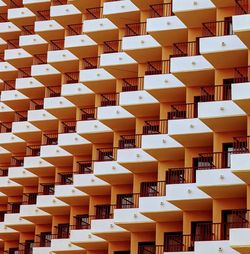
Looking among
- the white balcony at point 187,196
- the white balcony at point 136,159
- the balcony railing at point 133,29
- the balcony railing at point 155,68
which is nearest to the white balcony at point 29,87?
the balcony railing at point 133,29

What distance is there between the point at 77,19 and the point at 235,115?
18.9 m

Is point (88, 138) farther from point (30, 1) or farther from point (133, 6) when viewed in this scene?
point (30, 1)

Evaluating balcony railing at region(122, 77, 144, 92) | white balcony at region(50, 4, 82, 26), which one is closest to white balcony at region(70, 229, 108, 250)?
balcony railing at region(122, 77, 144, 92)

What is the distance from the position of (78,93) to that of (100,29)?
403 cm

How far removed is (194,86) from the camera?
59094mm

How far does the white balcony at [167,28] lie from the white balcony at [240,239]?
14.7 meters

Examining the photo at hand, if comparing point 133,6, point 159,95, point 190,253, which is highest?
point 133,6

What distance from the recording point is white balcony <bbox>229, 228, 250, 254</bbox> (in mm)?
49094

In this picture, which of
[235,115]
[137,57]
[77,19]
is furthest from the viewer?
[77,19]

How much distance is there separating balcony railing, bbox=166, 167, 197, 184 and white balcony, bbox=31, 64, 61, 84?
43.9 feet

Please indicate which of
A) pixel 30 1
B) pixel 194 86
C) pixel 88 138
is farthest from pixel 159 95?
pixel 30 1

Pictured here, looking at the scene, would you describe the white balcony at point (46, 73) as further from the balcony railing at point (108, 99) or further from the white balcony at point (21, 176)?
the white balcony at point (21, 176)

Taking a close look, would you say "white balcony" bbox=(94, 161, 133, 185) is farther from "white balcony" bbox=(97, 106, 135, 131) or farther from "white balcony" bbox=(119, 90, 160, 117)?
"white balcony" bbox=(119, 90, 160, 117)

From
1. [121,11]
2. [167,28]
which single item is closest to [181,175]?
[167,28]
